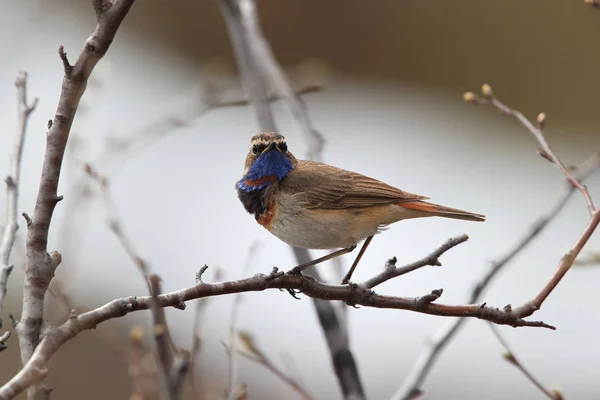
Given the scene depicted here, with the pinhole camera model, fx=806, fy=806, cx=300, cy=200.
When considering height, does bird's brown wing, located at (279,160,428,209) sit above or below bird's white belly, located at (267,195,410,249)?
above

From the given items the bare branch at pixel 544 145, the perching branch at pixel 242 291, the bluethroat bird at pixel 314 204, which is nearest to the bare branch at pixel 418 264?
the perching branch at pixel 242 291

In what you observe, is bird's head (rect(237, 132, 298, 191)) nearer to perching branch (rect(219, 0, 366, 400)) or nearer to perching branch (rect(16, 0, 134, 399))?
perching branch (rect(219, 0, 366, 400))

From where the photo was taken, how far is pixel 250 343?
136 inches

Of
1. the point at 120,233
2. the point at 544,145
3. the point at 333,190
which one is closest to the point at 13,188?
the point at 120,233

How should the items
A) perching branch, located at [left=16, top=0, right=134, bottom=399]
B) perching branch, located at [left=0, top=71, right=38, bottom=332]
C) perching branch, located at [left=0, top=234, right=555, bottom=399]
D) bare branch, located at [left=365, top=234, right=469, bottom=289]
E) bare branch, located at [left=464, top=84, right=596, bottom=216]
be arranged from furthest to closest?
bare branch, located at [left=365, top=234, right=469, bottom=289] < bare branch, located at [left=464, top=84, right=596, bottom=216] < perching branch, located at [left=0, top=71, right=38, bottom=332] < perching branch, located at [left=16, top=0, right=134, bottom=399] < perching branch, located at [left=0, top=234, right=555, bottom=399]

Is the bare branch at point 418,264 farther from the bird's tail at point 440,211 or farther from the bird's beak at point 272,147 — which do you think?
the bird's beak at point 272,147

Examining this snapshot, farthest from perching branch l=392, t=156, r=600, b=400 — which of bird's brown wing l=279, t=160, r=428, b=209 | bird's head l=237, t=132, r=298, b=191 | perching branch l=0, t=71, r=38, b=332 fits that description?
perching branch l=0, t=71, r=38, b=332

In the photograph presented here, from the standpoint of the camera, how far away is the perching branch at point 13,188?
2.48 metres

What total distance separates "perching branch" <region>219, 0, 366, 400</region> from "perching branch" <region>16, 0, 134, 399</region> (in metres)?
1.71

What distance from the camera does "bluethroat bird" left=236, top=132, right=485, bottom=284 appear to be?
3.76 m

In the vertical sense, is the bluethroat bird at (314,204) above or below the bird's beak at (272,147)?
below

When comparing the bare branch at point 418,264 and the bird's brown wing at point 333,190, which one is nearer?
the bare branch at point 418,264

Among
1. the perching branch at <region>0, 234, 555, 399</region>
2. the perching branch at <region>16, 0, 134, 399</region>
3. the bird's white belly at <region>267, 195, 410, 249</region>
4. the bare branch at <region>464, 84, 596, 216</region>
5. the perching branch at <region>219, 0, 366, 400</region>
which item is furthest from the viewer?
the bird's white belly at <region>267, 195, 410, 249</region>

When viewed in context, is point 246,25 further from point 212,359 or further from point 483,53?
point 483,53
